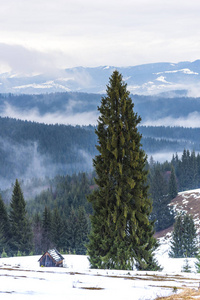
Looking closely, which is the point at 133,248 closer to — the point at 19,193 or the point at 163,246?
the point at 19,193

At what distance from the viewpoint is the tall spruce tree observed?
78.9ft

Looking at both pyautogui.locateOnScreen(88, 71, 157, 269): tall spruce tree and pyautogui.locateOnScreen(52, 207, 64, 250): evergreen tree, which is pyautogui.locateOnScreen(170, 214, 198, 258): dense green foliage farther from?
pyautogui.locateOnScreen(88, 71, 157, 269): tall spruce tree

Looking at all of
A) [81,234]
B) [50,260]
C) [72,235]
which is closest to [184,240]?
[81,234]

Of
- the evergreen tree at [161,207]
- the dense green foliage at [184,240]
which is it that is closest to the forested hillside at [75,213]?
the evergreen tree at [161,207]

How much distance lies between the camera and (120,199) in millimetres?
24453

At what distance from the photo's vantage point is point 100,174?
2492cm

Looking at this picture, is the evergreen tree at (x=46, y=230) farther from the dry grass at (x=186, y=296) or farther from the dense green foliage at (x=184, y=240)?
the dry grass at (x=186, y=296)

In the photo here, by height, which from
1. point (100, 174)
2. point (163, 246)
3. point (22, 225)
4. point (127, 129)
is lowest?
point (163, 246)

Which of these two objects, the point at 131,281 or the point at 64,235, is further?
the point at 64,235

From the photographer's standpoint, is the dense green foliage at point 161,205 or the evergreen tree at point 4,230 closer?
the evergreen tree at point 4,230

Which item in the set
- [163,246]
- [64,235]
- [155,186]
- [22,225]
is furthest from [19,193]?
[155,186]

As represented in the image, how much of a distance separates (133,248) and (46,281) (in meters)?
14.4

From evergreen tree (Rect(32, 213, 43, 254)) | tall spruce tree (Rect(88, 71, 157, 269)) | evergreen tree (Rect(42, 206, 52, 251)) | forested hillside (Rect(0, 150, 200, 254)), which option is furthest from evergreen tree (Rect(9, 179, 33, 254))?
tall spruce tree (Rect(88, 71, 157, 269))

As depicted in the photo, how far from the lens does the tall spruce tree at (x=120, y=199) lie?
78.9ft
